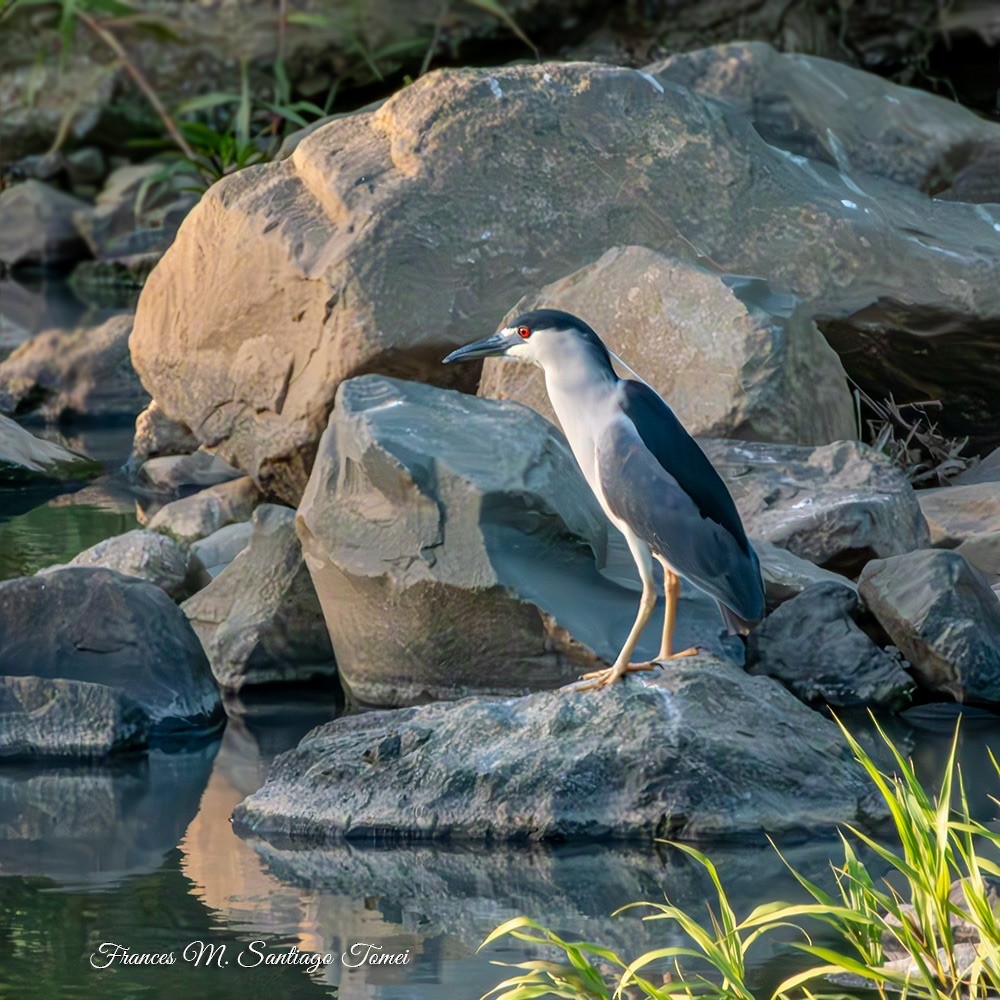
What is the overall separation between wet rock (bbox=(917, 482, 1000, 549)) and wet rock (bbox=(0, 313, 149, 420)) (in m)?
6.01

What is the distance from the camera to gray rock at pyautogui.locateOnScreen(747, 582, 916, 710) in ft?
18.4

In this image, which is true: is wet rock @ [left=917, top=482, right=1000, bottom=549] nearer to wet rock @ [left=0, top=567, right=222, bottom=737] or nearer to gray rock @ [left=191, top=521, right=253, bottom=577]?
gray rock @ [left=191, top=521, right=253, bottom=577]

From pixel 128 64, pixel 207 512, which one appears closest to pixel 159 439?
pixel 207 512

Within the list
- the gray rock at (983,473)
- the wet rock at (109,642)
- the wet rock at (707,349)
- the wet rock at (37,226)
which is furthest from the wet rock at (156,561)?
the wet rock at (37,226)

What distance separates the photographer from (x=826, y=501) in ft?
20.7

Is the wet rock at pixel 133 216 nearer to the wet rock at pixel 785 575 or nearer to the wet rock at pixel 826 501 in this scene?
the wet rock at pixel 826 501

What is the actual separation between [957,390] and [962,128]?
6.56ft

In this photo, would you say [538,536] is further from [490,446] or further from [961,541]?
[961,541]

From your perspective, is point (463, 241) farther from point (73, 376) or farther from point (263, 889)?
point (73, 376)

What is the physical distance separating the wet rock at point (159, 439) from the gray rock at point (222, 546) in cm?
252

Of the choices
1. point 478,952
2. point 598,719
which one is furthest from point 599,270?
point 478,952

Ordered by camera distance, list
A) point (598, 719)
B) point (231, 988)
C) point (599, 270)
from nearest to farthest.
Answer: point (231, 988), point (598, 719), point (599, 270)

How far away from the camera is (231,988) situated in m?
3.49

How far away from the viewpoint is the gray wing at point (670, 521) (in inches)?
182
